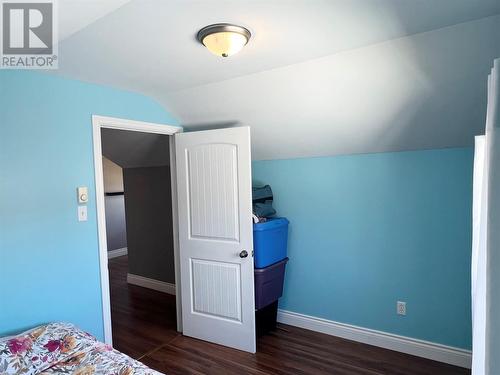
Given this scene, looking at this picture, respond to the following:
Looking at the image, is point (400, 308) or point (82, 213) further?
point (400, 308)

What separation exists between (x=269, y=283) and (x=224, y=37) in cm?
213

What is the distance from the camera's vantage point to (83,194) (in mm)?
2412

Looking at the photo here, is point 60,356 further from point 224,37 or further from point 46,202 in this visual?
point 224,37

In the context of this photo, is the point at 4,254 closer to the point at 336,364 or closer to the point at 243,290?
the point at 243,290

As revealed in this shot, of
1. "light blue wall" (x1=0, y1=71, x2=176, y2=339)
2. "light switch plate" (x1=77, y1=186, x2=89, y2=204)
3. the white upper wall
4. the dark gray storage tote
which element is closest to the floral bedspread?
"light blue wall" (x1=0, y1=71, x2=176, y2=339)

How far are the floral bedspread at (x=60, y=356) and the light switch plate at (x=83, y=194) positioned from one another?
870 millimetres

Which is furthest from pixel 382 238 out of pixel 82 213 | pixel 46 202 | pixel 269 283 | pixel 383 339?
pixel 46 202

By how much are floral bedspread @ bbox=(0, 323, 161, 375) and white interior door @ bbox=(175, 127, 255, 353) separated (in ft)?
3.78

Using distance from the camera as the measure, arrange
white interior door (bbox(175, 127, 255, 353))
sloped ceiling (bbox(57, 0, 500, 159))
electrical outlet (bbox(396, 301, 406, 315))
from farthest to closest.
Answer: white interior door (bbox(175, 127, 255, 353)), electrical outlet (bbox(396, 301, 406, 315)), sloped ceiling (bbox(57, 0, 500, 159))

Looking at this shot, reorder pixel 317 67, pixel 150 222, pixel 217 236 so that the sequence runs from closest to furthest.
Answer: pixel 317 67 < pixel 217 236 < pixel 150 222

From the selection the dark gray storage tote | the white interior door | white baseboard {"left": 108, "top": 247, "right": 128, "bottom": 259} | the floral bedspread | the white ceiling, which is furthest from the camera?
white baseboard {"left": 108, "top": 247, "right": 128, "bottom": 259}

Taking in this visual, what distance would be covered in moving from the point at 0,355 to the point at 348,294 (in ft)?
8.25

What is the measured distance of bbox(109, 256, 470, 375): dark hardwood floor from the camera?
2.45 metres

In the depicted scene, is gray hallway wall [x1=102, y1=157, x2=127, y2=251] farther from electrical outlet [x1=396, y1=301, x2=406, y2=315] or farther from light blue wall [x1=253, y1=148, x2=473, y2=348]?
electrical outlet [x1=396, y1=301, x2=406, y2=315]
